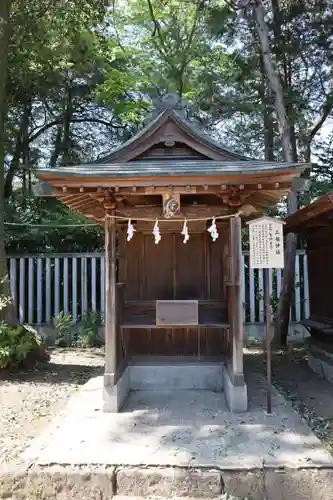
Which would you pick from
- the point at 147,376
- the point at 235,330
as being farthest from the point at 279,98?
the point at 147,376

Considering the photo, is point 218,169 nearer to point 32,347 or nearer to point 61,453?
point 61,453

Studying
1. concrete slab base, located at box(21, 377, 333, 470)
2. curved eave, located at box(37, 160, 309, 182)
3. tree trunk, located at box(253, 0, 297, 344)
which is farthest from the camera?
tree trunk, located at box(253, 0, 297, 344)

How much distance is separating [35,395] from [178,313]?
252 centimetres

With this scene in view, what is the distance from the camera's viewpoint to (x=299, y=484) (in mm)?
3533

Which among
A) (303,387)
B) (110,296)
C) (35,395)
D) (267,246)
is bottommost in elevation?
(303,387)

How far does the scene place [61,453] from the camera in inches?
154

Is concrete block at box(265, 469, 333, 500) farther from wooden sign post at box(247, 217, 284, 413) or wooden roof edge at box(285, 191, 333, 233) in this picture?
wooden roof edge at box(285, 191, 333, 233)

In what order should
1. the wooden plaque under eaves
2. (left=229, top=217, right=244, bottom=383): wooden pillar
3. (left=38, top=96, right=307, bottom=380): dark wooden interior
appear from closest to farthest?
(left=38, top=96, right=307, bottom=380): dark wooden interior < (left=229, top=217, right=244, bottom=383): wooden pillar < the wooden plaque under eaves

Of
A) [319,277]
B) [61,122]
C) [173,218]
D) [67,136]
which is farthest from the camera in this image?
[61,122]

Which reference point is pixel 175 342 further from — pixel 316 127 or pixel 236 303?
pixel 316 127

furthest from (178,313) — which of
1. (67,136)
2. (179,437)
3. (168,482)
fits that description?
(67,136)

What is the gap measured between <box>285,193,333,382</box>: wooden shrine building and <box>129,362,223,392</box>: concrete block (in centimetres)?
214

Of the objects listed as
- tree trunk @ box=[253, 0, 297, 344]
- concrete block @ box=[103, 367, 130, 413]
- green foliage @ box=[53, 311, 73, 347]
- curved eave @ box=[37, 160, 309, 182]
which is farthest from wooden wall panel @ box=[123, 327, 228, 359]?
green foliage @ box=[53, 311, 73, 347]

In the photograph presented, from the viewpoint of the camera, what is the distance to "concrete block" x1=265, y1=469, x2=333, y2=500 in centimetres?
351
